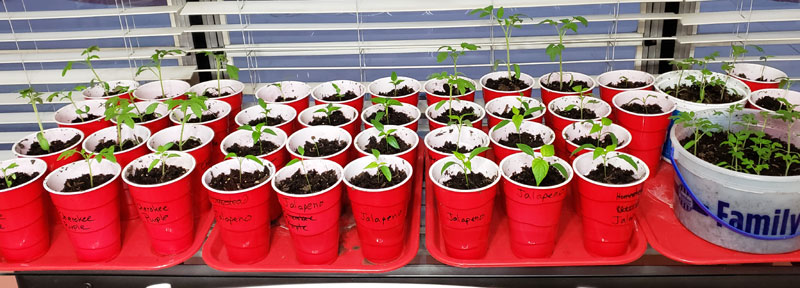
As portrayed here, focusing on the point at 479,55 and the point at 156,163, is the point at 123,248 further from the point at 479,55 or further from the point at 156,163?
the point at 479,55

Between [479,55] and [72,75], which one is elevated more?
[72,75]

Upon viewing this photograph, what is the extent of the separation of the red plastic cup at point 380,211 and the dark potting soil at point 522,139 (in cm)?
33

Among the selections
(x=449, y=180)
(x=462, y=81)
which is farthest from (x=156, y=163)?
(x=462, y=81)

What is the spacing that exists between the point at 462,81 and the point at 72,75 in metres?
1.48

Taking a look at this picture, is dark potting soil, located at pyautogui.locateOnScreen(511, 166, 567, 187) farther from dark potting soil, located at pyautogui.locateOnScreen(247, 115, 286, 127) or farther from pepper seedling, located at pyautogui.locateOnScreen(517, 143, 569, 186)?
dark potting soil, located at pyautogui.locateOnScreen(247, 115, 286, 127)

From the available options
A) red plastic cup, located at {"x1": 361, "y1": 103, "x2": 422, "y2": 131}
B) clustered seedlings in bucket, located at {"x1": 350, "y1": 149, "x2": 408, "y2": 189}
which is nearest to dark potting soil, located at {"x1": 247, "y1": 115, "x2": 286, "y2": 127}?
red plastic cup, located at {"x1": 361, "y1": 103, "x2": 422, "y2": 131}

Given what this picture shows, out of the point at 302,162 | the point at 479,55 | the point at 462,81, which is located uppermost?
the point at 462,81

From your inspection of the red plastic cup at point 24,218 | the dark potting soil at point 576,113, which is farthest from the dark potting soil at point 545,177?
the red plastic cup at point 24,218

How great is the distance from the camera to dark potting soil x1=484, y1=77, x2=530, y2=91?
2.00 metres

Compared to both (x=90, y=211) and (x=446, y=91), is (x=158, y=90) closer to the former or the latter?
(x=90, y=211)

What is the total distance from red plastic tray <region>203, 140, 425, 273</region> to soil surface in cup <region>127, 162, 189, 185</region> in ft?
0.65

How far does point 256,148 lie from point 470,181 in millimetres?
625

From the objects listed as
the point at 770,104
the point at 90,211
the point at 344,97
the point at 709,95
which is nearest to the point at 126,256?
the point at 90,211

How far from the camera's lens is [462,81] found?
1805 mm
